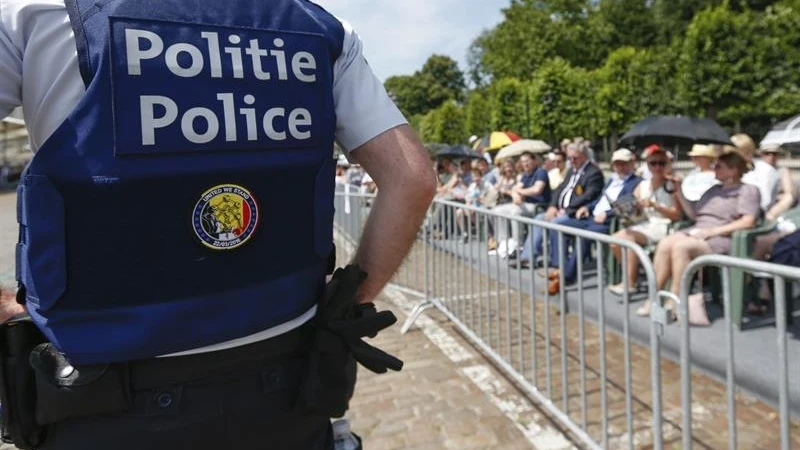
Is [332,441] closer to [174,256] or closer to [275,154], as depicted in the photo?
[174,256]

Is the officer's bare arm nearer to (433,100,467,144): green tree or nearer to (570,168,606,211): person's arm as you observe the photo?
(570,168,606,211): person's arm

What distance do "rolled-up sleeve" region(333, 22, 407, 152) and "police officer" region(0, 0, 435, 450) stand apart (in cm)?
3

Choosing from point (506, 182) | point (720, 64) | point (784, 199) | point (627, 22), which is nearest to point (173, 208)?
point (784, 199)

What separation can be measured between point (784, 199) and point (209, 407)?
6.20 meters

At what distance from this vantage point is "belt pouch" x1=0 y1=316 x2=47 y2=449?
129 cm

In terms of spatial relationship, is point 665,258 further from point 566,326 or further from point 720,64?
point 720,64

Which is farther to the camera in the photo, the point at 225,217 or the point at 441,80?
the point at 441,80

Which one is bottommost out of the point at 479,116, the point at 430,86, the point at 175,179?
the point at 175,179

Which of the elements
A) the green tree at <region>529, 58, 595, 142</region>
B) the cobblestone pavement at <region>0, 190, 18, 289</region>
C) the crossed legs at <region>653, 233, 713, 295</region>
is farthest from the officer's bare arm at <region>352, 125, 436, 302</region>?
the green tree at <region>529, 58, 595, 142</region>

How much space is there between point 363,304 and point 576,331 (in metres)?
4.06

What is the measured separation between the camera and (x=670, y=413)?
3.68 meters

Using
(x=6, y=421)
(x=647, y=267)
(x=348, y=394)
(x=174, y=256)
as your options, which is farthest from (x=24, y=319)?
(x=647, y=267)

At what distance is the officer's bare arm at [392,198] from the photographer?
157 cm

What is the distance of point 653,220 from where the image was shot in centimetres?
605
